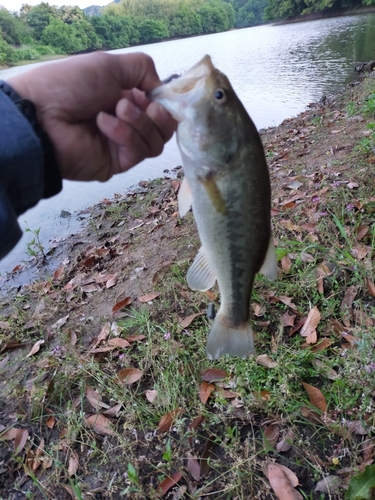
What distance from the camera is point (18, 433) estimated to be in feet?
10.5

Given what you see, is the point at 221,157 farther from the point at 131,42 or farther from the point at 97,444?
the point at 131,42

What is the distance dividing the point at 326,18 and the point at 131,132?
190 ft

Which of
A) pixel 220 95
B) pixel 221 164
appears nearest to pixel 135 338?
pixel 221 164

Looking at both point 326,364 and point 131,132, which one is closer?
point 131,132

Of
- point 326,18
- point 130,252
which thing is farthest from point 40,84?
point 326,18

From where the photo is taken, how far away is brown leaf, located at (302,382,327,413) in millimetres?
2627

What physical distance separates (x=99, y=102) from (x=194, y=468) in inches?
90.6

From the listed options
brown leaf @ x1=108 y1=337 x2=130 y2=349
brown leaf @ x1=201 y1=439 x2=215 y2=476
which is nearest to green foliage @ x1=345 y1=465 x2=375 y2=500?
brown leaf @ x1=201 y1=439 x2=215 y2=476

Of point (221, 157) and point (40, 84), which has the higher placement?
point (40, 84)

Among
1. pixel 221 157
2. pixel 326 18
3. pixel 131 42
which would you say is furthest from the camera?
pixel 326 18

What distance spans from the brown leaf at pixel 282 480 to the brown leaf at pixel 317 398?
44 centimetres

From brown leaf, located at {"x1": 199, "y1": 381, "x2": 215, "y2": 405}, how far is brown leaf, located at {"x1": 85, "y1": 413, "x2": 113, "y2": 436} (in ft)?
2.30

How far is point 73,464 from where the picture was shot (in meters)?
2.86

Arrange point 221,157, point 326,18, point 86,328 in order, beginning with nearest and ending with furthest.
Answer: point 221,157
point 86,328
point 326,18
